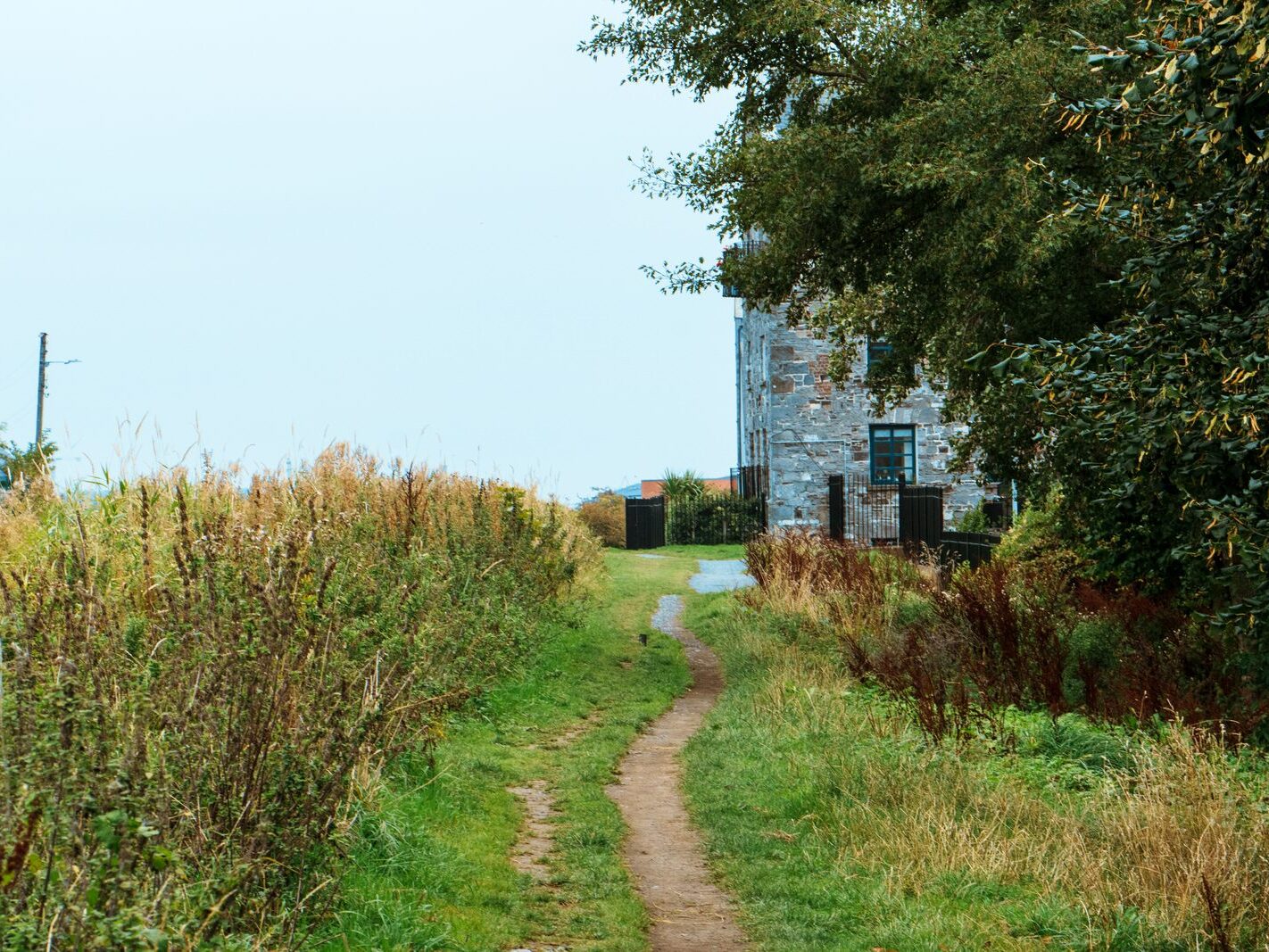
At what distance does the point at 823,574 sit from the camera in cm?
1686

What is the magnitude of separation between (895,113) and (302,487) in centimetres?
679

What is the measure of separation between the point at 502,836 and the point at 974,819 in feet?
8.71

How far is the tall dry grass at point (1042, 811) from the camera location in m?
5.27

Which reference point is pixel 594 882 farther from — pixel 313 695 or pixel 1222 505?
pixel 1222 505

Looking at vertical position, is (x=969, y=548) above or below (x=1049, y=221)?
below

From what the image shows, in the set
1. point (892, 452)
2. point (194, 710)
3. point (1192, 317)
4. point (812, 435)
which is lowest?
point (194, 710)

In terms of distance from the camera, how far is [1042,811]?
6.70m

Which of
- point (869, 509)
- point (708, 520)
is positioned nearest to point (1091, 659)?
point (869, 509)

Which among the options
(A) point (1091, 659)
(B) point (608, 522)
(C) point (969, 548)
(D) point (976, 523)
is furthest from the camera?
(B) point (608, 522)

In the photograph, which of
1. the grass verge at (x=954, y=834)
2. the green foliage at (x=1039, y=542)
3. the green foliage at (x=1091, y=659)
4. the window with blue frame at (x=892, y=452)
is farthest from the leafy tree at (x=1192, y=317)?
the window with blue frame at (x=892, y=452)

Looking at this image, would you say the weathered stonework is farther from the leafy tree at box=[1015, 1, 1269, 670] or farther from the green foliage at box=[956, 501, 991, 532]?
the leafy tree at box=[1015, 1, 1269, 670]

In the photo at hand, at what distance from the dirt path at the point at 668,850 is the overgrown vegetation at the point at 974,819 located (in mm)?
157

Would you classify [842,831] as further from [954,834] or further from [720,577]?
[720,577]

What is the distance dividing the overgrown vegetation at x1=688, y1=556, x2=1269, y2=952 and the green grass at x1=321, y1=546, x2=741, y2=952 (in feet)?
2.38
